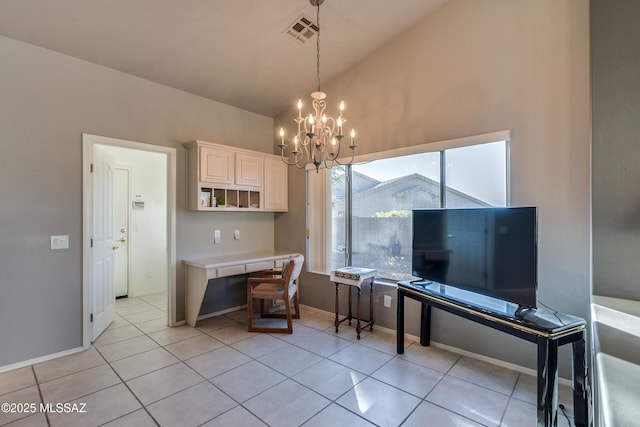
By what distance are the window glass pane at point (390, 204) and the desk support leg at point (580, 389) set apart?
162 centimetres

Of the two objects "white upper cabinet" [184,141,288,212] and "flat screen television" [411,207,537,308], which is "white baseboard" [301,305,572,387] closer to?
"flat screen television" [411,207,537,308]

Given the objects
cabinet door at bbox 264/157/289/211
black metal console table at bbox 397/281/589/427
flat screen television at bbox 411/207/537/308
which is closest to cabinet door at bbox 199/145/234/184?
cabinet door at bbox 264/157/289/211

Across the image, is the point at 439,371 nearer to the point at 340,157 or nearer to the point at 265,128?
the point at 340,157

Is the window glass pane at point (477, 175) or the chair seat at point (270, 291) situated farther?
the chair seat at point (270, 291)

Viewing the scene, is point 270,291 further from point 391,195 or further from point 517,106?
point 517,106

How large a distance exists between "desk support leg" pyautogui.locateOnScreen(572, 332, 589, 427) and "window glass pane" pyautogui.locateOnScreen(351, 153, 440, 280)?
162 cm

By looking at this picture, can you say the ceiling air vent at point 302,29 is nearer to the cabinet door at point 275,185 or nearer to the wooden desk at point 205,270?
the cabinet door at point 275,185

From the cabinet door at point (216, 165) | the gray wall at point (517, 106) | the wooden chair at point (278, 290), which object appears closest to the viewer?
the gray wall at point (517, 106)

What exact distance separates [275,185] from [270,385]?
9.13 ft

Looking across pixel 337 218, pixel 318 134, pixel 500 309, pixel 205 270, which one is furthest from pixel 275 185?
pixel 500 309

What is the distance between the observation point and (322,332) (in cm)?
349

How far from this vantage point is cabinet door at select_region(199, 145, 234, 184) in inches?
143

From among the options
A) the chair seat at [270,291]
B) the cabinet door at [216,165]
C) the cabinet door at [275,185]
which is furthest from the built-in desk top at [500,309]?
the cabinet door at [216,165]

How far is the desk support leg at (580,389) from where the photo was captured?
1891mm
